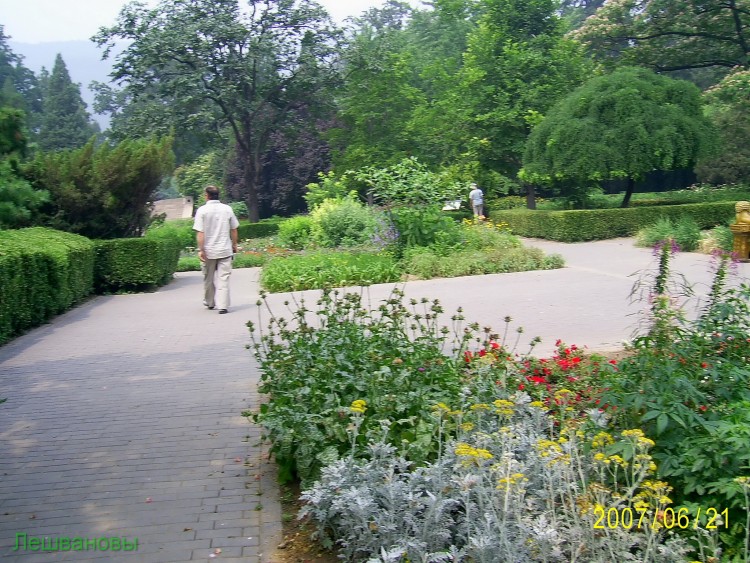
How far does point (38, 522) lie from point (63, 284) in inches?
311

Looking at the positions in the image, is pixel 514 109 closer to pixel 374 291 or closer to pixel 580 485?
pixel 374 291

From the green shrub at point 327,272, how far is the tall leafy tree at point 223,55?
65.4ft

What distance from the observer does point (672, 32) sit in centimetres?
2748

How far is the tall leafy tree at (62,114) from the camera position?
194 ft

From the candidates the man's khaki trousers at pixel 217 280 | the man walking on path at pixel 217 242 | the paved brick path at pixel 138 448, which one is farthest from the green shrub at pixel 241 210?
the paved brick path at pixel 138 448

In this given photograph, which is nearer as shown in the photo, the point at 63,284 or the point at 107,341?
the point at 107,341

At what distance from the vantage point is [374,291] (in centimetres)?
1237

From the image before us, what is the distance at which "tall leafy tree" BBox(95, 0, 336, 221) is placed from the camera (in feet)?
104

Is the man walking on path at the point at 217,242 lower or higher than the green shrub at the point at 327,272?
higher

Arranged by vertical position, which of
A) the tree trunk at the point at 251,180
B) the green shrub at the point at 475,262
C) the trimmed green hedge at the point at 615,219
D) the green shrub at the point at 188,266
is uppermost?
the tree trunk at the point at 251,180

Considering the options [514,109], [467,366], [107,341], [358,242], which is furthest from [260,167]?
[467,366]

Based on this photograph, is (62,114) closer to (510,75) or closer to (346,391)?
(510,75)

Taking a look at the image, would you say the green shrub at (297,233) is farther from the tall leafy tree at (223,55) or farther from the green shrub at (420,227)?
the tall leafy tree at (223,55)
